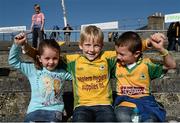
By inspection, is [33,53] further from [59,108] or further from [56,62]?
[59,108]

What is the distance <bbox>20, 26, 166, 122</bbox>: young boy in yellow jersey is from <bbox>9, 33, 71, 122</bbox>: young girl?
0.14 m

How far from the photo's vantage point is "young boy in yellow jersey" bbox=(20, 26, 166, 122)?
542 cm

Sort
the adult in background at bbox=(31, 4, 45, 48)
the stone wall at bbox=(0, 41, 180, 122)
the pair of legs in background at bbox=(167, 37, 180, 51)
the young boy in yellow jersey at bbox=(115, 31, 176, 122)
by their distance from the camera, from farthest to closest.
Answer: the pair of legs in background at bbox=(167, 37, 180, 51)
the adult in background at bbox=(31, 4, 45, 48)
the stone wall at bbox=(0, 41, 180, 122)
the young boy in yellow jersey at bbox=(115, 31, 176, 122)

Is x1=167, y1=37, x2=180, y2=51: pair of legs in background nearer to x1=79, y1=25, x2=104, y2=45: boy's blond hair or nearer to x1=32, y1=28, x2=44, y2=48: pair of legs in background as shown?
x1=32, y1=28, x2=44, y2=48: pair of legs in background

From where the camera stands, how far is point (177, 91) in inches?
247

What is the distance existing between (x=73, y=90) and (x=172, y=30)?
44.8 ft

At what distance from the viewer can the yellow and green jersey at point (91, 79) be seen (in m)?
5.45

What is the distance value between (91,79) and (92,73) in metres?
0.07

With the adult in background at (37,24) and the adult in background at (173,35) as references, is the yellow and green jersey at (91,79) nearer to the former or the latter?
the adult in background at (37,24)

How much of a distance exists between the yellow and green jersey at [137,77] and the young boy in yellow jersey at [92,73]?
0.12 meters

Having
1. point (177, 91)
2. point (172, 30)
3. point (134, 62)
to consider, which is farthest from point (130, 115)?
point (172, 30)

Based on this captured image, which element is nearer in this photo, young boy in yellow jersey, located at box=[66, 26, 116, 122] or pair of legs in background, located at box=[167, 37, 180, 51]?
young boy in yellow jersey, located at box=[66, 26, 116, 122]

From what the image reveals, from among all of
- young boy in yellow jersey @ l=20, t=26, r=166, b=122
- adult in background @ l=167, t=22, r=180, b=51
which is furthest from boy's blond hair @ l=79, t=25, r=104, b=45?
adult in background @ l=167, t=22, r=180, b=51

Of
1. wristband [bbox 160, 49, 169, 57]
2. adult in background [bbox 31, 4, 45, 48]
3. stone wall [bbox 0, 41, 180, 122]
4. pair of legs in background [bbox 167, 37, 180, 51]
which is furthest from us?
pair of legs in background [bbox 167, 37, 180, 51]
